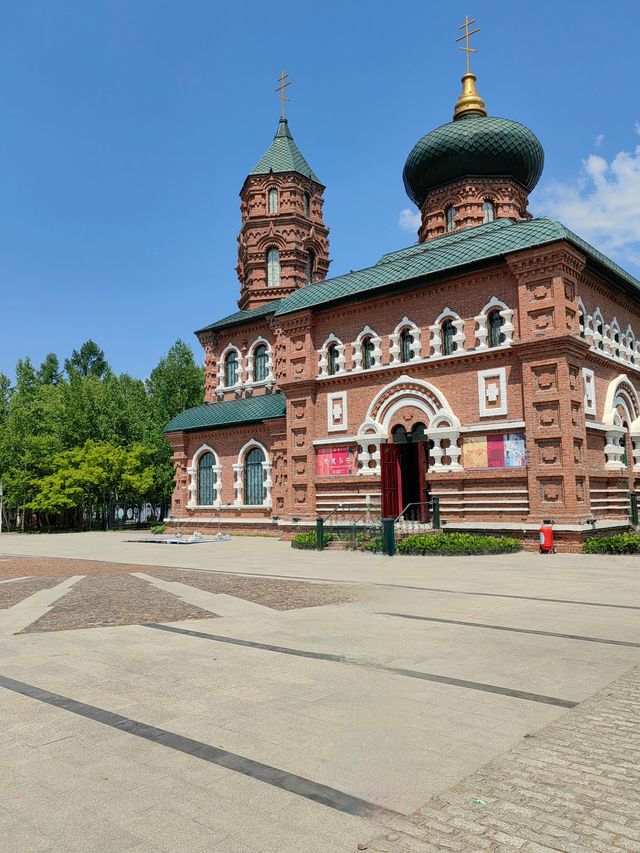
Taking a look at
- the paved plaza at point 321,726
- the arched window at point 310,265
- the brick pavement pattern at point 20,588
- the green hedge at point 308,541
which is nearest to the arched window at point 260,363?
the arched window at point 310,265

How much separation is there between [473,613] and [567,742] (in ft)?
16.4

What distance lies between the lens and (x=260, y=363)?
3425 centimetres

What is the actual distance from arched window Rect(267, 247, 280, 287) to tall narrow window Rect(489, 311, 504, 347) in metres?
16.3

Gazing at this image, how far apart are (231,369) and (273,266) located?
6.04 meters

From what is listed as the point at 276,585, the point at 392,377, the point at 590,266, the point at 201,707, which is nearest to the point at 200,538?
the point at 392,377

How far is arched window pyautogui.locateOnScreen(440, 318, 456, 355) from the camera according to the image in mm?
23250

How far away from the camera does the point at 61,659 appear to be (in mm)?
6906

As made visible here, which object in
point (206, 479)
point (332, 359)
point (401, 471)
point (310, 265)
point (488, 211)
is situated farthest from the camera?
point (310, 265)

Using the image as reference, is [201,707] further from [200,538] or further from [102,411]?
[102,411]

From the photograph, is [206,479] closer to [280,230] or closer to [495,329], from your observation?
[280,230]

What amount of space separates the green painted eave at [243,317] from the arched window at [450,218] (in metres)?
9.06

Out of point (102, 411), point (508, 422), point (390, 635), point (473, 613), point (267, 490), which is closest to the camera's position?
point (390, 635)

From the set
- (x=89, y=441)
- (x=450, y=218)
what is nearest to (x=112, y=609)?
(x=450, y=218)

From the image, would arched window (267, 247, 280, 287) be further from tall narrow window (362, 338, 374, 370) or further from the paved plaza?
the paved plaza
